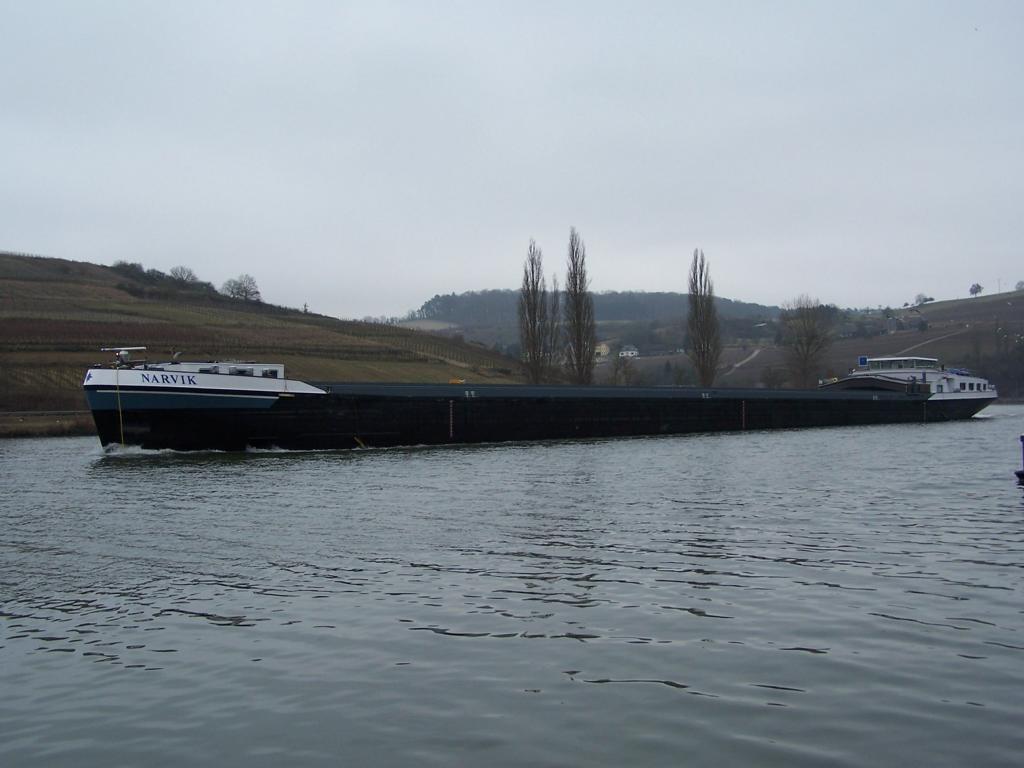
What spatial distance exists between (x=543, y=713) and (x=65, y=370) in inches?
2151

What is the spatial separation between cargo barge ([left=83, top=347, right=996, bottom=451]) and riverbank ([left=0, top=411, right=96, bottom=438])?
11467mm

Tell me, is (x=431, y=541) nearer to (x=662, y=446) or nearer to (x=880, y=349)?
(x=662, y=446)

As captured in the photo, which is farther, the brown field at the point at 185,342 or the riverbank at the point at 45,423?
the brown field at the point at 185,342

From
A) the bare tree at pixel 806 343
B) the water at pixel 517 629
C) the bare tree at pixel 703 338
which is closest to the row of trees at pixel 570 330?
the bare tree at pixel 703 338

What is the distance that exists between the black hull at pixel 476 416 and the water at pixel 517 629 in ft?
36.4

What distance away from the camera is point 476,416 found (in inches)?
1391

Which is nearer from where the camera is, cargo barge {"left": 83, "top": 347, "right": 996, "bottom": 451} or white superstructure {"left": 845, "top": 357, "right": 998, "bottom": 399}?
cargo barge {"left": 83, "top": 347, "right": 996, "bottom": 451}

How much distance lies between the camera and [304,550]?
12.8 m

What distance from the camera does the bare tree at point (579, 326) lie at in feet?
189

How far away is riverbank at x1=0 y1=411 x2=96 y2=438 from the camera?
39503 mm

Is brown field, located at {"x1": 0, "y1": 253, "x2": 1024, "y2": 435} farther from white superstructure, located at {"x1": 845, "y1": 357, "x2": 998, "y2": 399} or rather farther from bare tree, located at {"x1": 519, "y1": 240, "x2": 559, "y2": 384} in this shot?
white superstructure, located at {"x1": 845, "y1": 357, "x2": 998, "y2": 399}

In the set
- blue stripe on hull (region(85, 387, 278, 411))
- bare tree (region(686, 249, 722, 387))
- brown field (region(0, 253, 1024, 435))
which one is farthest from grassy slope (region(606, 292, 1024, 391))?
blue stripe on hull (region(85, 387, 278, 411))

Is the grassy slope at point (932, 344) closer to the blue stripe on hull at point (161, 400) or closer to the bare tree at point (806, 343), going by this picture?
the bare tree at point (806, 343)

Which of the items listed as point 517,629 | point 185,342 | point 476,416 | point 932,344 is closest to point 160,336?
point 185,342
